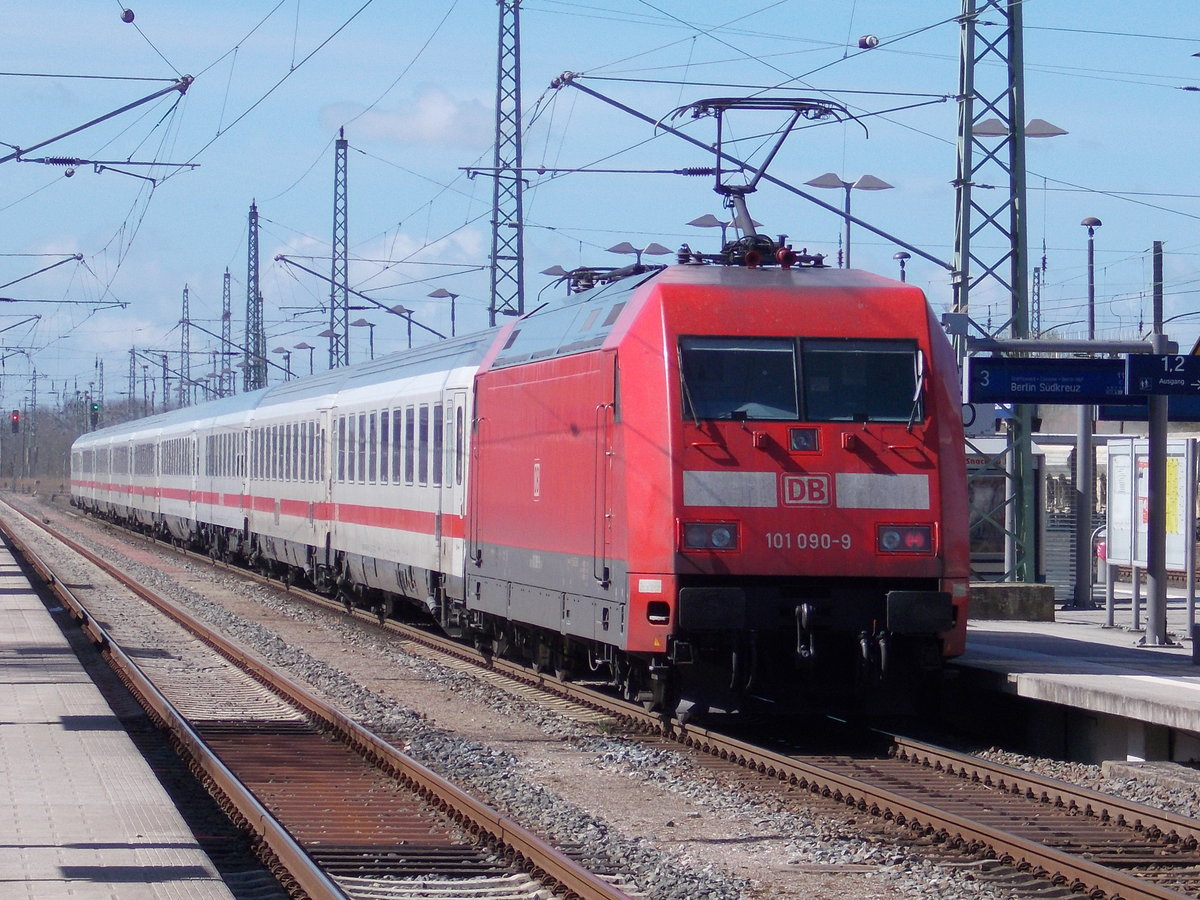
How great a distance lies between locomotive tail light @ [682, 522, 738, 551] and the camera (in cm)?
1136

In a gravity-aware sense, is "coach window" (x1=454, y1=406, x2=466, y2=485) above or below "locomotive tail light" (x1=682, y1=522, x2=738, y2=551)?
above

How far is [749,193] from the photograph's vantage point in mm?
17469

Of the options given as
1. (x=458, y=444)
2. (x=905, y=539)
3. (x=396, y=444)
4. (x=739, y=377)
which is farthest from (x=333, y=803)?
(x=396, y=444)

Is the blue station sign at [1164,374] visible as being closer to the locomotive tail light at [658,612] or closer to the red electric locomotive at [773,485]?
the red electric locomotive at [773,485]

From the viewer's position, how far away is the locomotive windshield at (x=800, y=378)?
38.5ft

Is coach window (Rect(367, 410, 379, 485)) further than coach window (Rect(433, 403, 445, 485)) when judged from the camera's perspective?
Yes

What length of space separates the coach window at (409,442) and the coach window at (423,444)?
245mm

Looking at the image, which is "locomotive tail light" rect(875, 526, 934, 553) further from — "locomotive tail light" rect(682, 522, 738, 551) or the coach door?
the coach door

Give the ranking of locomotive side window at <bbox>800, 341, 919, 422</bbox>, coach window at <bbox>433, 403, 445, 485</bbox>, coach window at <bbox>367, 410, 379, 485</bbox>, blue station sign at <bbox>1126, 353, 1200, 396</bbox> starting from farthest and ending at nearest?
coach window at <bbox>367, 410, 379, 485</bbox> < coach window at <bbox>433, 403, 445, 485</bbox> < blue station sign at <bbox>1126, 353, 1200, 396</bbox> < locomotive side window at <bbox>800, 341, 919, 422</bbox>

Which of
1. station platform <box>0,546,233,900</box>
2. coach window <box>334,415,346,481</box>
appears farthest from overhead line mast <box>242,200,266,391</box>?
station platform <box>0,546,233,900</box>

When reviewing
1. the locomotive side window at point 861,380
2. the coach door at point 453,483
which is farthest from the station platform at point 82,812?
the locomotive side window at point 861,380

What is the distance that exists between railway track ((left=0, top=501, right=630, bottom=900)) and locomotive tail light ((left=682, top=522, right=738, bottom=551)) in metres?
2.34

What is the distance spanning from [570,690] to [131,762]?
5088 mm

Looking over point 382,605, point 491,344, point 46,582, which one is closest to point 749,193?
point 491,344
